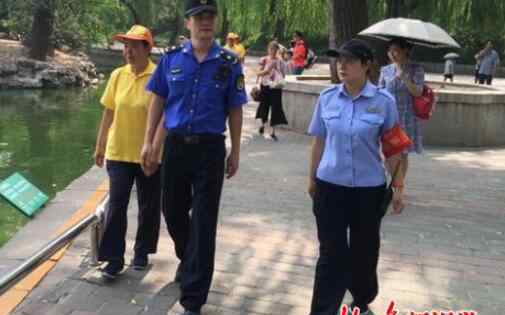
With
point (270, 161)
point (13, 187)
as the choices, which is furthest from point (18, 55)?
point (13, 187)

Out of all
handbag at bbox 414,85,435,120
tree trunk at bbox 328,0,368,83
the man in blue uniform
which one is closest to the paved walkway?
the man in blue uniform

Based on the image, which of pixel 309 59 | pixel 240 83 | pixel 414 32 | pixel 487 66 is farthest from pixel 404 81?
pixel 487 66

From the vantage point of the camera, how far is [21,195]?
6168 mm

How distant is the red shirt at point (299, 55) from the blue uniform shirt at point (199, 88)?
53.8ft

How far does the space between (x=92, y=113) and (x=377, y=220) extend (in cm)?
1447

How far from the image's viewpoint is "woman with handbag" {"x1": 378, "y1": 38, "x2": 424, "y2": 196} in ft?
20.5

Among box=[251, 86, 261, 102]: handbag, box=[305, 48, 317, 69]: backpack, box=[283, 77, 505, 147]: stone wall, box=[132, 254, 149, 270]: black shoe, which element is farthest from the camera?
box=[305, 48, 317, 69]: backpack

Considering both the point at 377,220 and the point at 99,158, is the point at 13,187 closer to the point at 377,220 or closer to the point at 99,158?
the point at 99,158

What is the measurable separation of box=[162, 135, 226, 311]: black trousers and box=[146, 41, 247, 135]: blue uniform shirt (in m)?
0.10

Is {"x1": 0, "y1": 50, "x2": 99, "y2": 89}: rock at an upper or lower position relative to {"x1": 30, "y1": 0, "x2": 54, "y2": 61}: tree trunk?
lower

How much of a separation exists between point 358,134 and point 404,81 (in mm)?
2878

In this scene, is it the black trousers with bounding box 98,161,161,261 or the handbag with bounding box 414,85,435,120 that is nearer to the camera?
the black trousers with bounding box 98,161,161,261

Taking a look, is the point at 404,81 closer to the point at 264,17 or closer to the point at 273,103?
the point at 273,103

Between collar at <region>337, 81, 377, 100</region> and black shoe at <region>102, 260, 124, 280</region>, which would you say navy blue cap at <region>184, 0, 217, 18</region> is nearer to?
collar at <region>337, 81, 377, 100</region>
